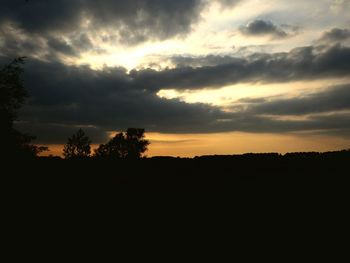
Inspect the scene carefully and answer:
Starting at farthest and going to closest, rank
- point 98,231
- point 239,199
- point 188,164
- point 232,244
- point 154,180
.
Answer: point 188,164, point 154,180, point 98,231, point 239,199, point 232,244

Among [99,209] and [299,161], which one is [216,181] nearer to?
[299,161]

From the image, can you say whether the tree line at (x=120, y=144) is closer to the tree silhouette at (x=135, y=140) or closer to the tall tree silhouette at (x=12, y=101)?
the tree silhouette at (x=135, y=140)

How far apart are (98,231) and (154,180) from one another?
3.95 feet

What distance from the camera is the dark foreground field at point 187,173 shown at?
5.02 meters

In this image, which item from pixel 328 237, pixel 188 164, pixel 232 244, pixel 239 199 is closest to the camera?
pixel 328 237

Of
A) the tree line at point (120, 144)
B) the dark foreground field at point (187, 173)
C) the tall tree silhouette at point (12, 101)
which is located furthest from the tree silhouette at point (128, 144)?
the dark foreground field at point (187, 173)

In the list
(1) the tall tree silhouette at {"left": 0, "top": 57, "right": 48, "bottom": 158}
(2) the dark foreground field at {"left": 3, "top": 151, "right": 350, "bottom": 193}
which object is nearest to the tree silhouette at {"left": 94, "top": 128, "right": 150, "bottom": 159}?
(1) the tall tree silhouette at {"left": 0, "top": 57, "right": 48, "bottom": 158}

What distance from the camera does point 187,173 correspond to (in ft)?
19.4

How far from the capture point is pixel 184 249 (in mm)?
4953

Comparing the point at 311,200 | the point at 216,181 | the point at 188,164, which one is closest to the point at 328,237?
the point at 311,200

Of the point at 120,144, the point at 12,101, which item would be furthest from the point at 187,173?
the point at 120,144

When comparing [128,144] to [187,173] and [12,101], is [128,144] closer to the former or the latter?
[12,101]

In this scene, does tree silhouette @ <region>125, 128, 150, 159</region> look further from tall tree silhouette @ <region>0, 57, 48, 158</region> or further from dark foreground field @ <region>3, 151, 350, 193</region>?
dark foreground field @ <region>3, 151, 350, 193</region>

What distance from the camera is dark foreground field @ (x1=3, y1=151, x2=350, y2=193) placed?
5016 millimetres
